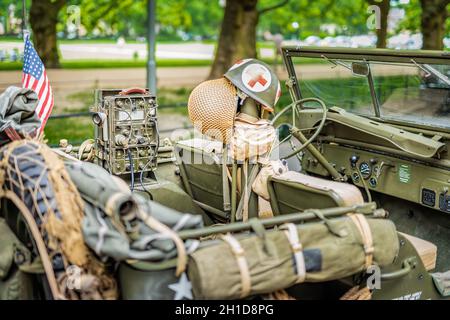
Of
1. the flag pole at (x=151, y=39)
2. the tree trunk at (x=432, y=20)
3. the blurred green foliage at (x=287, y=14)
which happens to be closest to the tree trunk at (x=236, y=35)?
the blurred green foliage at (x=287, y=14)

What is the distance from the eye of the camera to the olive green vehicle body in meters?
3.82

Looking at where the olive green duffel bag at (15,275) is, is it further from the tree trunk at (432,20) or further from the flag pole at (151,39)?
the tree trunk at (432,20)

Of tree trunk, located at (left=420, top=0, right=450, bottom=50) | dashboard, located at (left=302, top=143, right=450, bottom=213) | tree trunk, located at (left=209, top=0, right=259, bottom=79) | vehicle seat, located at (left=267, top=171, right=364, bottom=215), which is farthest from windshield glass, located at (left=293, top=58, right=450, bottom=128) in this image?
tree trunk, located at (left=209, top=0, right=259, bottom=79)

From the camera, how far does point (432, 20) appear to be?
12.9 metres

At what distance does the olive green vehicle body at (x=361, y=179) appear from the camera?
3.82 metres

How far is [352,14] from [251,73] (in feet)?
63.9

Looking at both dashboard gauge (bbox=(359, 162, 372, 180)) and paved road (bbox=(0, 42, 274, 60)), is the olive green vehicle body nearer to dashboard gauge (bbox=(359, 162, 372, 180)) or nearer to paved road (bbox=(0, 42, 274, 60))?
dashboard gauge (bbox=(359, 162, 372, 180))

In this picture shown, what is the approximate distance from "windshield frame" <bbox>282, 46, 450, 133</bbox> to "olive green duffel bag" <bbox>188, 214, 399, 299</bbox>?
1.48 m

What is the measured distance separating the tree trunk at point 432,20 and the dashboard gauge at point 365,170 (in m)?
8.17

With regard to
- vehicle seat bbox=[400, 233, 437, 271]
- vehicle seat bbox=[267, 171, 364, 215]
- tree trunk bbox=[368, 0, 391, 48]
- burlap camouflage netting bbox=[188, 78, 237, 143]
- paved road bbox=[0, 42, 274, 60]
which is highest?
tree trunk bbox=[368, 0, 391, 48]

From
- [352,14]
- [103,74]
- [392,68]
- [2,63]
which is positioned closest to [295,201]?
[392,68]

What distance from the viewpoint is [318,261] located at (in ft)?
10.5
